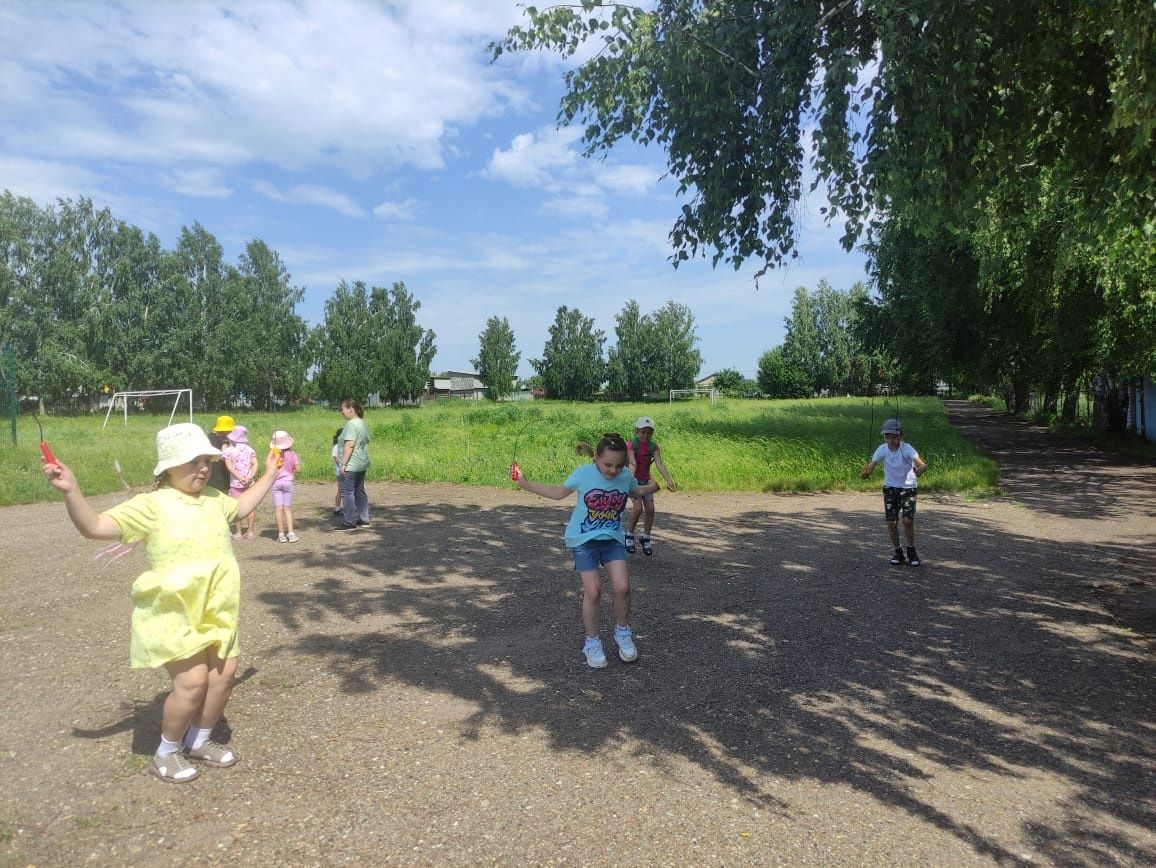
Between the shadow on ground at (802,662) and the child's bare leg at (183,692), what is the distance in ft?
4.53

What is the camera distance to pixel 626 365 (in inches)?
A: 3725

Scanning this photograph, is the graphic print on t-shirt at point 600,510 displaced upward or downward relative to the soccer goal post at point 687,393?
downward

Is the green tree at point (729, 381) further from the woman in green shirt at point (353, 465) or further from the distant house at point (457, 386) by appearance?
the woman in green shirt at point (353, 465)

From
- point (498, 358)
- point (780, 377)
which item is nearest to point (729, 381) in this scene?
point (780, 377)

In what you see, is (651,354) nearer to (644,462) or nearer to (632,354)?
(632,354)

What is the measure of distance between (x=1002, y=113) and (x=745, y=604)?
452 cm

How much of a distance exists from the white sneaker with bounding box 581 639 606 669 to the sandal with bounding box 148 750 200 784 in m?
2.46

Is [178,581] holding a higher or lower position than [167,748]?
higher

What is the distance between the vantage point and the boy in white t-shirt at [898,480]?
8508 millimetres

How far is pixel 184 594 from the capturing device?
371 centimetres

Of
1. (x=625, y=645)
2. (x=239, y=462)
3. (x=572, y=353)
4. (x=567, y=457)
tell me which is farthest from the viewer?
(x=572, y=353)

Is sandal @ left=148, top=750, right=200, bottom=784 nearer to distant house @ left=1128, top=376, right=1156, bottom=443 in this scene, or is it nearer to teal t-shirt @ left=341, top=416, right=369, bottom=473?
teal t-shirt @ left=341, top=416, right=369, bottom=473

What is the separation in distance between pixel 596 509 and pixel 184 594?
260 centimetres

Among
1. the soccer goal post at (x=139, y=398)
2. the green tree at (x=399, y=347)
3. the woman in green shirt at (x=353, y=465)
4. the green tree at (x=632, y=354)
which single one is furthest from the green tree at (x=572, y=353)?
the woman in green shirt at (x=353, y=465)
